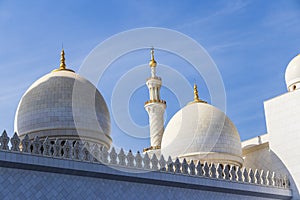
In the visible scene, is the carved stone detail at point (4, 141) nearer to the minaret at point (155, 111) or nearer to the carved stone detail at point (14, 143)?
the carved stone detail at point (14, 143)

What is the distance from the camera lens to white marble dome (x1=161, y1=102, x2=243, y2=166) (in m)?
19.8

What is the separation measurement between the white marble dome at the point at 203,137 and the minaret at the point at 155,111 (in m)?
4.97

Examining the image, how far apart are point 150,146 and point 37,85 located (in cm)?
957

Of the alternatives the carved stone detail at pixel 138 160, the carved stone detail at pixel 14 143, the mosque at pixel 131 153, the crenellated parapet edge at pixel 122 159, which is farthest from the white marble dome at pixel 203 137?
the carved stone detail at pixel 14 143

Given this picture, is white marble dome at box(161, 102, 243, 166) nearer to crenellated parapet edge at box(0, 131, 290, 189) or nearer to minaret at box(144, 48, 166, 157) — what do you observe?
crenellated parapet edge at box(0, 131, 290, 189)

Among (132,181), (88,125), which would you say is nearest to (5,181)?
(132,181)

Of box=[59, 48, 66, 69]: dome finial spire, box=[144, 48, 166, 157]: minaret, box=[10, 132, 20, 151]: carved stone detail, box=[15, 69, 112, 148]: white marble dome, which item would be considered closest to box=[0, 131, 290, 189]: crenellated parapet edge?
box=[10, 132, 20, 151]: carved stone detail

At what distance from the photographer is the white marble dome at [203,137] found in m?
19.8

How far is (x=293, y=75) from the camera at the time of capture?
71.6 ft

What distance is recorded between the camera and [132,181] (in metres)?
14.7

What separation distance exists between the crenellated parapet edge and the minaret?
8.53 metres

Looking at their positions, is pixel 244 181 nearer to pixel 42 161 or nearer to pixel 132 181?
pixel 132 181

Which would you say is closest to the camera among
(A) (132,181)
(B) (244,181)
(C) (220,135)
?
(A) (132,181)

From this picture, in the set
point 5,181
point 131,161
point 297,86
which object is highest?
point 297,86
